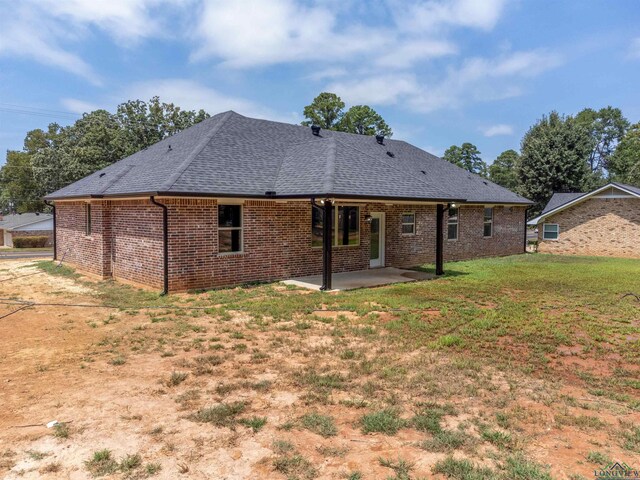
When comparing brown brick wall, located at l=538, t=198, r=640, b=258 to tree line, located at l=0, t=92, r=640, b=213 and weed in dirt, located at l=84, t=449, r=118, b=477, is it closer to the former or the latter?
tree line, located at l=0, t=92, r=640, b=213

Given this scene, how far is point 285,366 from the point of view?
589 centimetres

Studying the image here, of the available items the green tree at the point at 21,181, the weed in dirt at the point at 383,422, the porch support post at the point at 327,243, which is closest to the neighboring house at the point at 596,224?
the porch support post at the point at 327,243

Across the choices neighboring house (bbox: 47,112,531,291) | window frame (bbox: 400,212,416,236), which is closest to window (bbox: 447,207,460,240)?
neighboring house (bbox: 47,112,531,291)

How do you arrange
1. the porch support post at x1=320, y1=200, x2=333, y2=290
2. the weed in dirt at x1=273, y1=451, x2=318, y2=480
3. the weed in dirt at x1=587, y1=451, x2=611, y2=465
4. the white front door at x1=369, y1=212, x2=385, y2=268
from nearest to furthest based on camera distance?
the weed in dirt at x1=273, y1=451, x2=318, y2=480 → the weed in dirt at x1=587, y1=451, x2=611, y2=465 → the porch support post at x1=320, y1=200, x2=333, y2=290 → the white front door at x1=369, y1=212, x2=385, y2=268

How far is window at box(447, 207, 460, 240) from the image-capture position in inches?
750

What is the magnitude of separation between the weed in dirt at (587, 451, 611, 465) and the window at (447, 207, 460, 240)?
52.1 feet

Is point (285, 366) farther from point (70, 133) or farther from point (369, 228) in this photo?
point (70, 133)

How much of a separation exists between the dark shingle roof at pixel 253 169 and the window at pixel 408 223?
6.88 ft

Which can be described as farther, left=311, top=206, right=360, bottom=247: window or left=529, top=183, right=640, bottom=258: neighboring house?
left=529, top=183, right=640, bottom=258: neighboring house

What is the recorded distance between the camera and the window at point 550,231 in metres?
24.4

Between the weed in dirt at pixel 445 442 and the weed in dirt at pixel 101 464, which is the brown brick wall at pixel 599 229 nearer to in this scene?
the weed in dirt at pixel 445 442

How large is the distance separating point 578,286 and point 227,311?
1011cm

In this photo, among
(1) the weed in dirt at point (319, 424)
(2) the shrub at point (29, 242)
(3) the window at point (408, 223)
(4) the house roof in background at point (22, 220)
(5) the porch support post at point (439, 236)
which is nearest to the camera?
(1) the weed in dirt at point (319, 424)

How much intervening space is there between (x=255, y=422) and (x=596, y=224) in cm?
2468
